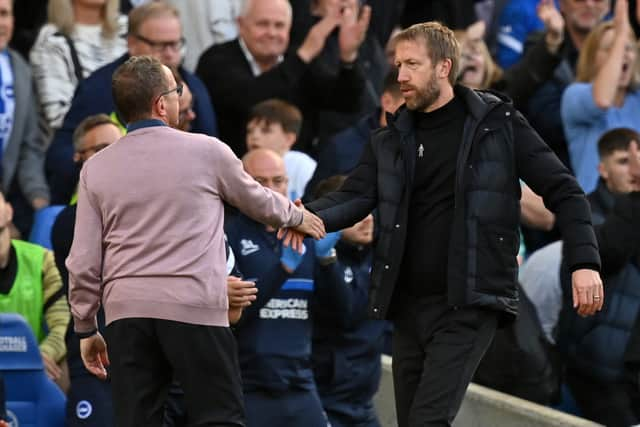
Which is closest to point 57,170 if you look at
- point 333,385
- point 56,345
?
point 56,345

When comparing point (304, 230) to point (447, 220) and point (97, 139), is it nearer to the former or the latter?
point (447, 220)

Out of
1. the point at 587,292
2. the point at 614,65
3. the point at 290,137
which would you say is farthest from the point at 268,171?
the point at 614,65

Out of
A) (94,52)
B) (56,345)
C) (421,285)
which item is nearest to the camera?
(421,285)

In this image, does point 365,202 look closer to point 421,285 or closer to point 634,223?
point 421,285

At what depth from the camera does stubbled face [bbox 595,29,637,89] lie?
1066 centimetres

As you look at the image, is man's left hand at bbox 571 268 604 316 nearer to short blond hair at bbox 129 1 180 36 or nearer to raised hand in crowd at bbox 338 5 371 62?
short blond hair at bbox 129 1 180 36

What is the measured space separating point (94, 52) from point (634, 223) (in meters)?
3.88

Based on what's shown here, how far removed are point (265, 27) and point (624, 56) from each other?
264 centimetres

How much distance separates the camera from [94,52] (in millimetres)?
9906

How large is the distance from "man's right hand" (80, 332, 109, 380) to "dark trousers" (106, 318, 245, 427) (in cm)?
28

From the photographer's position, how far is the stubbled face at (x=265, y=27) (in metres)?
10.2

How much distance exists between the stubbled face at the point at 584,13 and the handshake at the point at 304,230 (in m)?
6.18

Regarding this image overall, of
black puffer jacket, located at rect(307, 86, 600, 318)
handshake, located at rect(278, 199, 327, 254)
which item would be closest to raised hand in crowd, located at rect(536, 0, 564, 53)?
black puffer jacket, located at rect(307, 86, 600, 318)

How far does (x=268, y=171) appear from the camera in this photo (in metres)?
7.56
